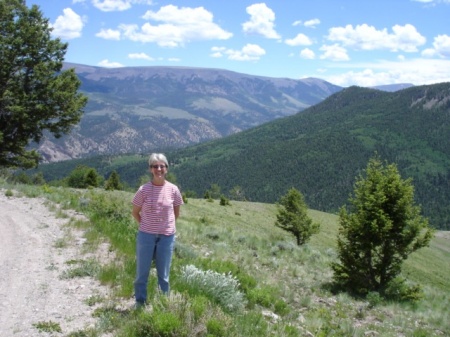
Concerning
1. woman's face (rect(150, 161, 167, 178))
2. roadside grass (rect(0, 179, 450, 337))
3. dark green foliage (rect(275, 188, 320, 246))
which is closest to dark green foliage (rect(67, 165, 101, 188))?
dark green foliage (rect(275, 188, 320, 246))

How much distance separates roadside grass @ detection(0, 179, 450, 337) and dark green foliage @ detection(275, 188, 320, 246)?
21.6 meters

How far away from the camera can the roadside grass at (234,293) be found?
19.3 ft

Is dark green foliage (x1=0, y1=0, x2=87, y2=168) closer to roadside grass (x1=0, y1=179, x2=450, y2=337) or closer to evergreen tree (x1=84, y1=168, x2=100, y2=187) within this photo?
roadside grass (x1=0, y1=179, x2=450, y2=337)

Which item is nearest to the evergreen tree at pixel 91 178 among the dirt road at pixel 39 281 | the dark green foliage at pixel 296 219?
the dark green foliage at pixel 296 219

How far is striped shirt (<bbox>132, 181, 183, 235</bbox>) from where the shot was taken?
6.72 m

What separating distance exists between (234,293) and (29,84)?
71.9 ft

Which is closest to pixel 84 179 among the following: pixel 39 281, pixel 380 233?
pixel 380 233

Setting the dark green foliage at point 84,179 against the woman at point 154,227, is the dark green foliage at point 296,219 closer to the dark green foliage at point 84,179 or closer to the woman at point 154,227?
the dark green foliage at point 84,179

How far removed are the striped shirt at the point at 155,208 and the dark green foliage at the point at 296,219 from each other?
34596 millimetres

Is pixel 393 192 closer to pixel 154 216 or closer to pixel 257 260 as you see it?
pixel 257 260

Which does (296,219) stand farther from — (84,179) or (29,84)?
(84,179)

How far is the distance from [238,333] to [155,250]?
2052mm

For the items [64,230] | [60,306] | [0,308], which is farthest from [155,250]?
[64,230]

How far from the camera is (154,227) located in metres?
6.70
